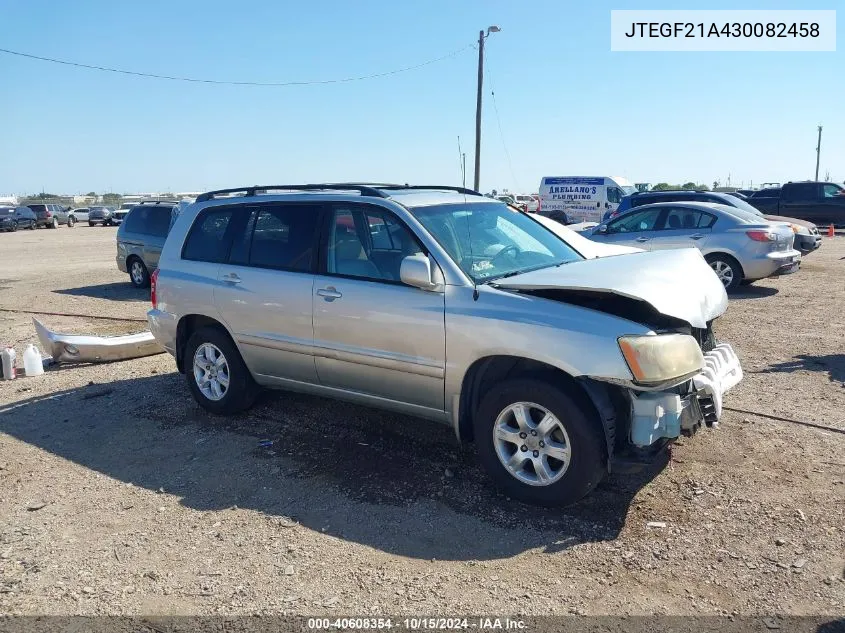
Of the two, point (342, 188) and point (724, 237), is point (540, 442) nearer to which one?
point (342, 188)

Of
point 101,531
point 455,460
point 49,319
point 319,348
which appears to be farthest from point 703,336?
point 49,319

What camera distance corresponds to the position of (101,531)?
4113 mm

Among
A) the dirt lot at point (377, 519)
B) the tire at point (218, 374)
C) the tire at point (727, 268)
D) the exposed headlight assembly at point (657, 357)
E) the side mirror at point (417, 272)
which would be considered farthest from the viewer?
the tire at point (727, 268)

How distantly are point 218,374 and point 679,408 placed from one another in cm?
369

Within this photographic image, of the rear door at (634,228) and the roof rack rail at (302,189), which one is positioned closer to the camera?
the roof rack rail at (302,189)

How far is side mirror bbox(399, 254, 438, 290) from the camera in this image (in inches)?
173

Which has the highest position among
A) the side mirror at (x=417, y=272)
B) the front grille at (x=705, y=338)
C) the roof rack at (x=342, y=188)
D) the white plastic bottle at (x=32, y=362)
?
the roof rack at (x=342, y=188)

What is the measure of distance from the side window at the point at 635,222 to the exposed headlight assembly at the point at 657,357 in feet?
29.1

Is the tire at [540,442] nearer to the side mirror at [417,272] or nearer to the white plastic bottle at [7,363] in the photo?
the side mirror at [417,272]

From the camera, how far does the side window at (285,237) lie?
5363mm

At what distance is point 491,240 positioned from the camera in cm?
505

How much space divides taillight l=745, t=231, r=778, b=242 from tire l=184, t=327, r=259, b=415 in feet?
28.8

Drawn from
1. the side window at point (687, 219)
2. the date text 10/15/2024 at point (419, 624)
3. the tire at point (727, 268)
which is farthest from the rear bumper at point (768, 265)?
the date text 10/15/2024 at point (419, 624)

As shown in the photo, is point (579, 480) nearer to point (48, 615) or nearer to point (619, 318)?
point (619, 318)
